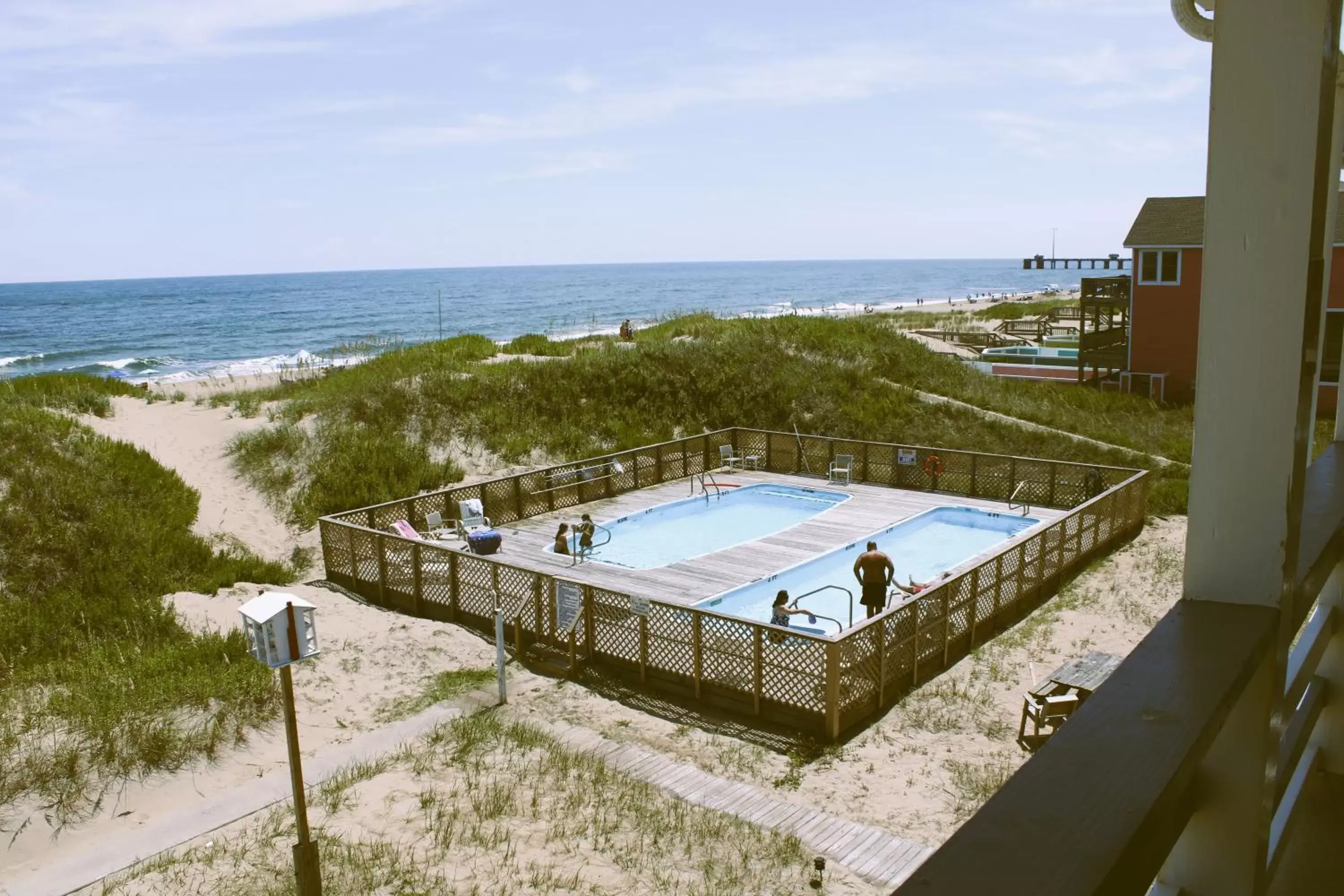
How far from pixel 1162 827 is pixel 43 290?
230 m

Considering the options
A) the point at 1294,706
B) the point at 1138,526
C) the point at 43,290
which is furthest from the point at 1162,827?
the point at 43,290

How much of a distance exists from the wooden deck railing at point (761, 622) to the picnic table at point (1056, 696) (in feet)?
6.22

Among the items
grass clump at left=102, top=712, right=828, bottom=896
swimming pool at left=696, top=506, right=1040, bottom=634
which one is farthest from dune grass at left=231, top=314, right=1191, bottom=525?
grass clump at left=102, top=712, right=828, bottom=896

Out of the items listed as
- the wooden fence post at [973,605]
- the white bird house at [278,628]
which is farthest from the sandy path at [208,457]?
the wooden fence post at [973,605]

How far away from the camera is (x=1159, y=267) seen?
3344cm

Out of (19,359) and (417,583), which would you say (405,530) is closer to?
(417,583)

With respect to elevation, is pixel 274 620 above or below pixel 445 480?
above

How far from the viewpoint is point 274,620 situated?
782 cm

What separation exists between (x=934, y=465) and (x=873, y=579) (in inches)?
380

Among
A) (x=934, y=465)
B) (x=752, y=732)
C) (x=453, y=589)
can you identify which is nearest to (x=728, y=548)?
(x=453, y=589)

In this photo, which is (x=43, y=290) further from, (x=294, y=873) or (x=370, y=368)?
(x=294, y=873)

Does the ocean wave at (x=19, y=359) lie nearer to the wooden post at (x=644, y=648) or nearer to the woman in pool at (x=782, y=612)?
the wooden post at (x=644, y=648)

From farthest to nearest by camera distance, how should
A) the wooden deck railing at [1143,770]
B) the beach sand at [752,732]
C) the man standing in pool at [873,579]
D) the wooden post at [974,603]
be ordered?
the man standing in pool at [873,579] < the wooden post at [974,603] < the beach sand at [752,732] < the wooden deck railing at [1143,770]

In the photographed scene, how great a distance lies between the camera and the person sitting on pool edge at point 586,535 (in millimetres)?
19000
